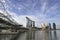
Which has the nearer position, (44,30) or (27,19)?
(44,30)

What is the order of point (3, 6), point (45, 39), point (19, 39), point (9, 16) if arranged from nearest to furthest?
point (45, 39) < point (19, 39) < point (3, 6) < point (9, 16)

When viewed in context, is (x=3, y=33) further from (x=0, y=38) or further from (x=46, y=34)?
(x=46, y=34)

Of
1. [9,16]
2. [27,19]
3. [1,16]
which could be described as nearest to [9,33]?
[1,16]

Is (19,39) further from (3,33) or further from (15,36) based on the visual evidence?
(3,33)

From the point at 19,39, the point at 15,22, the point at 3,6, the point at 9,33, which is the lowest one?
the point at 19,39

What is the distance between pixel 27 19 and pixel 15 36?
9219mm

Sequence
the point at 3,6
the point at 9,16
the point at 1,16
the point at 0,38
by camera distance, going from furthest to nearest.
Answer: the point at 9,16 < the point at 1,16 < the point at 3,6 < the point at 0,38

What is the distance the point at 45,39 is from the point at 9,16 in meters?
16.3

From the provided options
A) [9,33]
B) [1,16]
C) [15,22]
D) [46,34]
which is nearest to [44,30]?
[46,34]

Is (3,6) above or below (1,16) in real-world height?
above

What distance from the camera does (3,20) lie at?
19.8 meters

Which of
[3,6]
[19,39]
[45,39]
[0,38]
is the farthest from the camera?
[3,6]

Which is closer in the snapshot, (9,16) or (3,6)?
(3,6)

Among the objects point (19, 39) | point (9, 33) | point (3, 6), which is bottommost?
point (19, 39)
